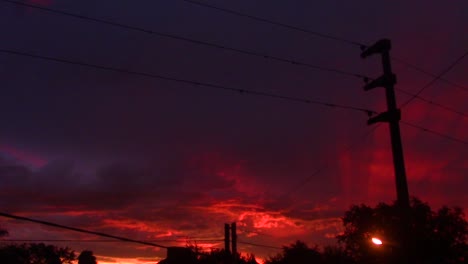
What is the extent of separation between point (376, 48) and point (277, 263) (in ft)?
175

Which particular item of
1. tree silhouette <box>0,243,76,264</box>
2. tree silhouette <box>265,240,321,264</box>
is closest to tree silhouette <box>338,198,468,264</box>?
tree silhouette <box>265,240,321,264</box>

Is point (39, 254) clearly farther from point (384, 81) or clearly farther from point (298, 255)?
point (384, 81)

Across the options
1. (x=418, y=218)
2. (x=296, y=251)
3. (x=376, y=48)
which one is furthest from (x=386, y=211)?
(x=376, y=48)

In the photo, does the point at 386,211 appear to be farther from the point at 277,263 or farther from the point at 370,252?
the point at 277,263

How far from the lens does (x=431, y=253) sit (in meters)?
58.3

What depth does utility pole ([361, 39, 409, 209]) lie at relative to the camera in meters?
18.6

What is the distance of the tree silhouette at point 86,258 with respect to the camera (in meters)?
102

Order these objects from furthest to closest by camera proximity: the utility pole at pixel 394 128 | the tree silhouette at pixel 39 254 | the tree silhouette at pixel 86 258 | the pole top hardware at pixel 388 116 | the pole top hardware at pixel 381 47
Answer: the tree silhouette at pixel 86 258, the tree silhouette at pixel 39 254, the pole top hardware at pixel 381 47, the pole top hardware at pixel 388 116, the utility pole at pixel 394 128

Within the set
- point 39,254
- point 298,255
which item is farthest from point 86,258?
point 298,255

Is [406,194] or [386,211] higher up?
[386,211]

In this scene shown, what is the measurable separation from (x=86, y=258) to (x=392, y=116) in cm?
9209

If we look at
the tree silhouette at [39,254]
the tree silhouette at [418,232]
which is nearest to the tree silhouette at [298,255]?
the tree silhouette at [418,232]

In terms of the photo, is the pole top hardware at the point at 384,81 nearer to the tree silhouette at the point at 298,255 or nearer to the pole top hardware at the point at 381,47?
the pole top hardware at the point at 381,47

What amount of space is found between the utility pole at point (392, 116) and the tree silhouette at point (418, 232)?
115 feet
